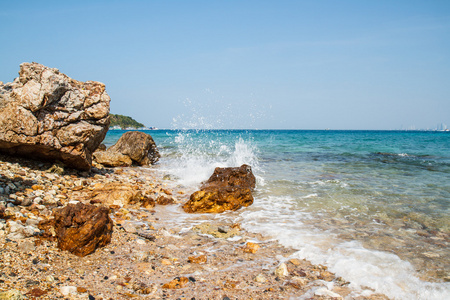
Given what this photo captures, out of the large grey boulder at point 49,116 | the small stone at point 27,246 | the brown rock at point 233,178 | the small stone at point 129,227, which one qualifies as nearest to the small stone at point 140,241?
the small stone at point 129,227

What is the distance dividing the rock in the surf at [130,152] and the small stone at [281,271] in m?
9.24

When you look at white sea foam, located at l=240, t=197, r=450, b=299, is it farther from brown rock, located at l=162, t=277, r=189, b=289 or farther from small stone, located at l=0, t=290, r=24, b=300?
small stone, located at l=0, t=290, r=24, b=300

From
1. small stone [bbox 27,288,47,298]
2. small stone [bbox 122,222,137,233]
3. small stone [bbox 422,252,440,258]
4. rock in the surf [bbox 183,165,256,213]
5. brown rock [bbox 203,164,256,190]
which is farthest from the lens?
brown rock [bbox 203,164,256,190]

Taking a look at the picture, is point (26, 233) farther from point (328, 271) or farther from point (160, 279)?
point (328, 271)

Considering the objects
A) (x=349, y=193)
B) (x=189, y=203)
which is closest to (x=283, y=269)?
(x=189, y=203)

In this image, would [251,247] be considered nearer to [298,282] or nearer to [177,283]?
[298,282]

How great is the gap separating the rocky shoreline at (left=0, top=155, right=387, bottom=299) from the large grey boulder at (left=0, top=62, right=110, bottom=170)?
1.00 m

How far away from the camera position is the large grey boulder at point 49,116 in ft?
19.1

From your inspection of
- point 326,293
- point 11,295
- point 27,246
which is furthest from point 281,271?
point 27,246

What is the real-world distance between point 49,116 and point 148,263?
4.44 metres

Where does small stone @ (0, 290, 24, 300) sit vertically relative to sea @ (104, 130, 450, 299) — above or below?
above

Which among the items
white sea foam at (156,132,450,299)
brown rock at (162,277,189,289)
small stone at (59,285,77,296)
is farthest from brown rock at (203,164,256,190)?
small stone at (59,285,77,296)

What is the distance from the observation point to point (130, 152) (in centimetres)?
1210

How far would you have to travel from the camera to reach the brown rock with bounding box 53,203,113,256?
11.6 ft
